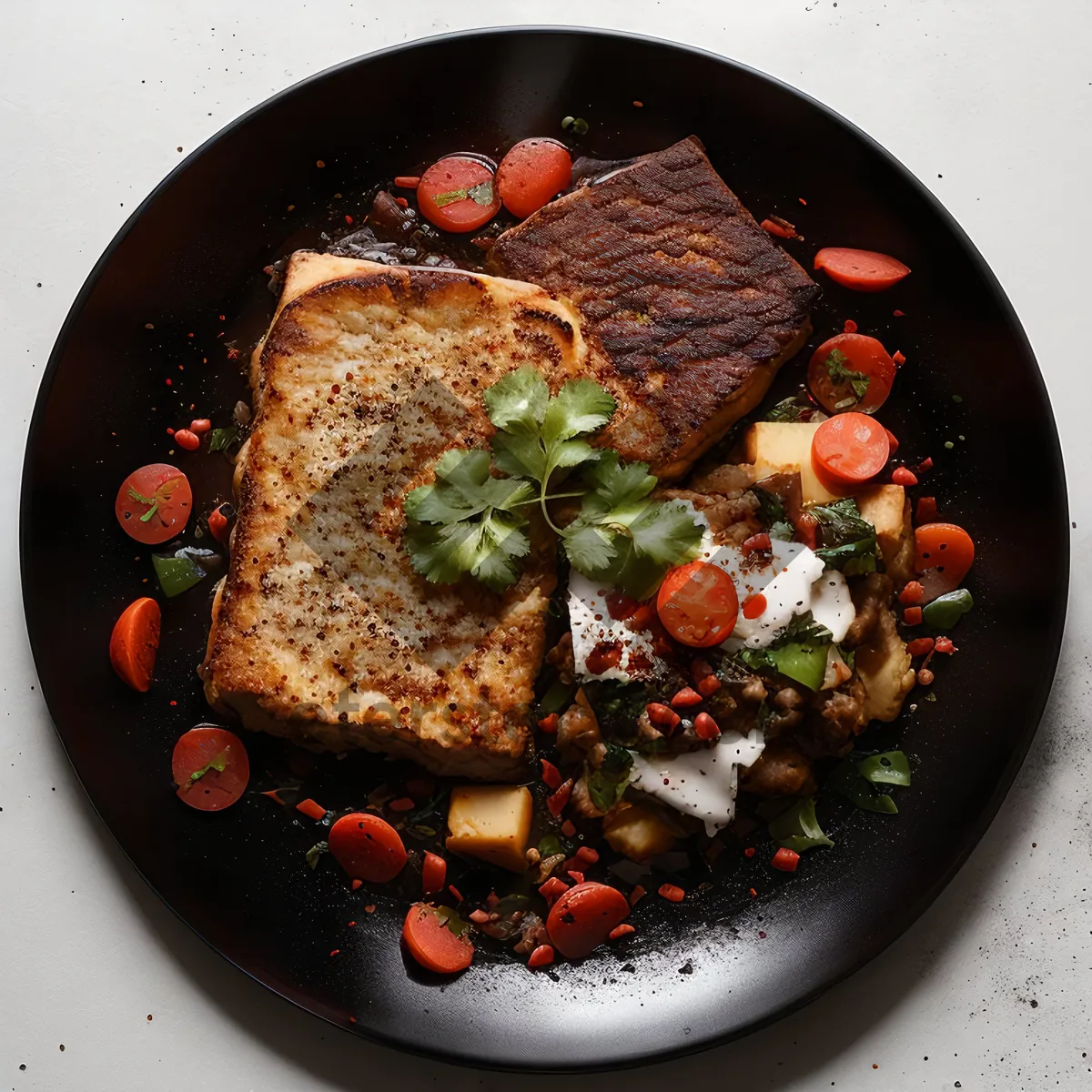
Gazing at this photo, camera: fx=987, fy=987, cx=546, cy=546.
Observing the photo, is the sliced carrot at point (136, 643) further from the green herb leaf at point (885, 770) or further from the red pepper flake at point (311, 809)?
the green herb leaf at point (885, 770)

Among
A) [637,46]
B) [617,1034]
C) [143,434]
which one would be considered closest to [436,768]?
[617,1034]

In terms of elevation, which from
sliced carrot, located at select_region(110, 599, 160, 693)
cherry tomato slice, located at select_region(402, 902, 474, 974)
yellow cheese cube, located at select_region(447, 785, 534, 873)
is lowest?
cherry tomato slice, located at select_region(402, 902, 474, 974)

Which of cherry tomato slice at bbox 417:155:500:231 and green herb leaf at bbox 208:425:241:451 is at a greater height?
cherry tomato slice at bbox 417:155:500:231

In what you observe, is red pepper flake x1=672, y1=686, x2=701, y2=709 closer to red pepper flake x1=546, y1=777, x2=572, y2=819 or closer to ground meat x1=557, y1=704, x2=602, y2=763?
ground meat x1=557, y1=704, x2=602, y2=763

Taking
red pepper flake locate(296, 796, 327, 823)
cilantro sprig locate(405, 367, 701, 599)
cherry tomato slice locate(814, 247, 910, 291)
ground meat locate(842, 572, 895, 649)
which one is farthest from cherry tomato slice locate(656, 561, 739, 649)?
red pepper flake locate(296, 796, 327, 823)

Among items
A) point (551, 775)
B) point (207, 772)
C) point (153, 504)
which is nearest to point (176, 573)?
point (153, 504)

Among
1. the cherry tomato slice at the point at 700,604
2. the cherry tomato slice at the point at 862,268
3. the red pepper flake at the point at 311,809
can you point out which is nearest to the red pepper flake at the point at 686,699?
the cherry tomato slice at the point at 700,604

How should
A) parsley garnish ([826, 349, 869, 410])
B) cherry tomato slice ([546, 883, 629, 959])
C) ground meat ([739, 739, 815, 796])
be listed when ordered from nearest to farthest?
ground meat ([739, 739, 815, 796]) < cherry tomato slice ([546, 883, 629, 959]) < parsley garnish ([826, 349, 869, 410])

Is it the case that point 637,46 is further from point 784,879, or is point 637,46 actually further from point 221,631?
point 784,879
